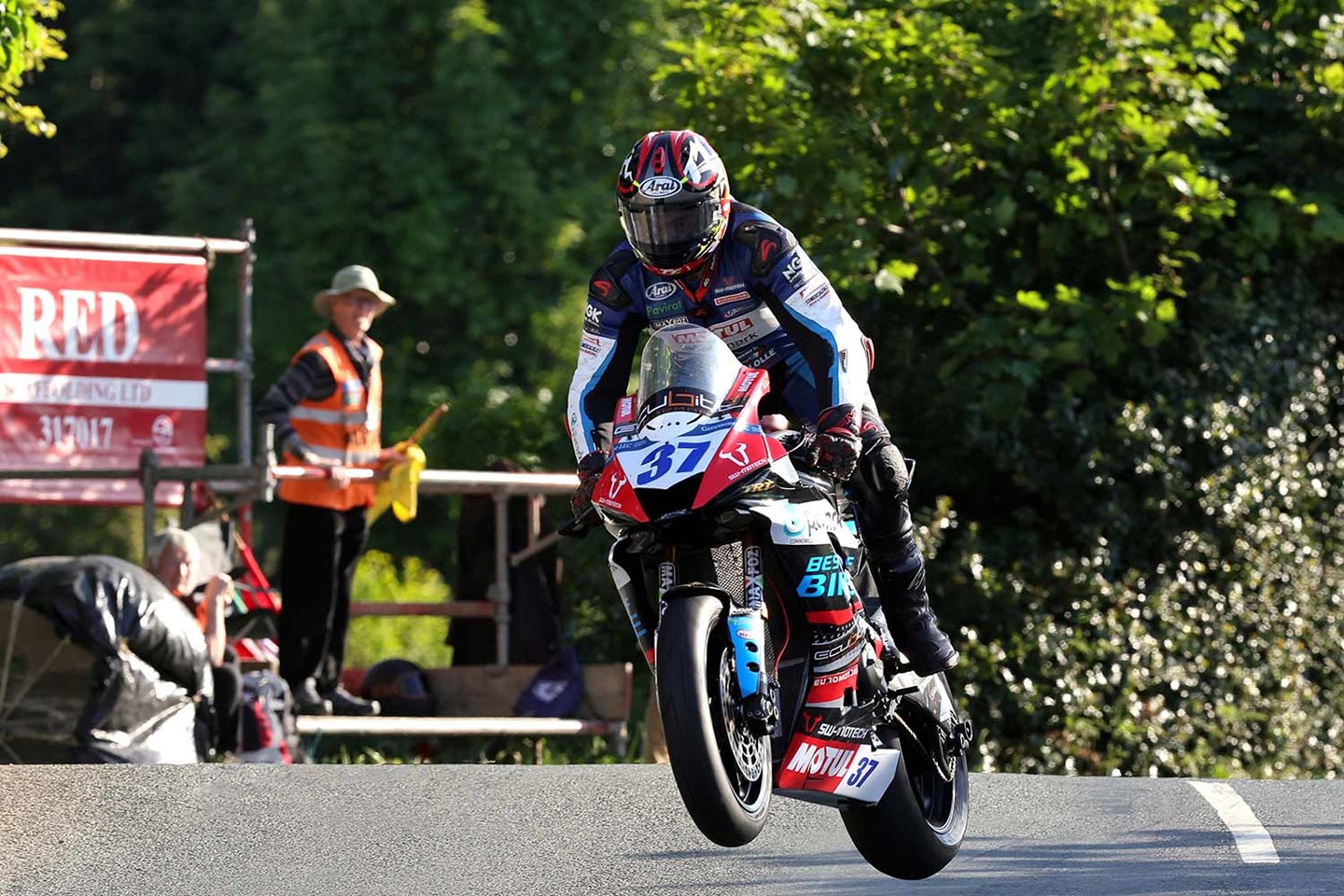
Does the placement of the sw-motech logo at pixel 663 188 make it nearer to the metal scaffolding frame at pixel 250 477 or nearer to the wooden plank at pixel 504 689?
the metal scaffolding frame at pixel 250 477

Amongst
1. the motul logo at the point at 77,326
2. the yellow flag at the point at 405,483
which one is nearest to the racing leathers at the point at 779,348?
the yellow flag at the point at 405,483

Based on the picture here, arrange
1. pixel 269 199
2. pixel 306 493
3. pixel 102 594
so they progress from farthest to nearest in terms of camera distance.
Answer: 1. pixel 269 199
2. pixel 306 493
3. pixel 102 594

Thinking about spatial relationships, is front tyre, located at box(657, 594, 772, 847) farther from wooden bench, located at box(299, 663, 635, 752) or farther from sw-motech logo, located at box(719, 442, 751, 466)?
wooden bench, located at box(299, 663, 635, 752)

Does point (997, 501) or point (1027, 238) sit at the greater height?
point (1027, 238)

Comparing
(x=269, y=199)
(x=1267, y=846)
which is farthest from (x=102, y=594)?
(x=269, y=199)

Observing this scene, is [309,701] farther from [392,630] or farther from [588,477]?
[392,630]

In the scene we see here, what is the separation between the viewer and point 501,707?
14.0m

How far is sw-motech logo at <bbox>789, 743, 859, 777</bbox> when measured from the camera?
692cm

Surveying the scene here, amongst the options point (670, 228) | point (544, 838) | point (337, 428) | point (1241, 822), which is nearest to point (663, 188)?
point (670, 228)

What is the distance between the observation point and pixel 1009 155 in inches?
611

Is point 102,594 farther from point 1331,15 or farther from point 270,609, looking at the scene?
point 1331,15

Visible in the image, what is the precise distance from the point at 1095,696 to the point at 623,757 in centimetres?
290

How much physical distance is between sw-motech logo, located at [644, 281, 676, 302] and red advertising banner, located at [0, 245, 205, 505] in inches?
242

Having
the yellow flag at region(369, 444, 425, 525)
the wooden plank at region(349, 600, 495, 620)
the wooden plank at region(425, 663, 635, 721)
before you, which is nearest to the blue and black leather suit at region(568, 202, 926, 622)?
the yellow flag at region(369, 444, 425, 525)
